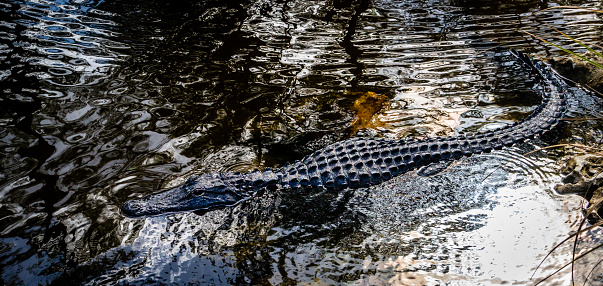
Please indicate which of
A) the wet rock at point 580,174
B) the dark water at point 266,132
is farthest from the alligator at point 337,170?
the wet rock at point 580,174

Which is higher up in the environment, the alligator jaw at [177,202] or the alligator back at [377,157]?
the alligator back at [377,157]

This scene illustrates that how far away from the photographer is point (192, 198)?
360 centimetres

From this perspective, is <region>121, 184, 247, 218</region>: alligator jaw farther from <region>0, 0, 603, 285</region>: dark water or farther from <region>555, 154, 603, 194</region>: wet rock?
<region>555, 154, 603, 194</region>: wet rock

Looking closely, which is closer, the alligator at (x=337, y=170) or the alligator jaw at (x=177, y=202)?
the alligator jaw at (x=177, y=202)

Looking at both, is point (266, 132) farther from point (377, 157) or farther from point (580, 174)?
point (580, 174)

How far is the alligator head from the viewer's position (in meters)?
3.43

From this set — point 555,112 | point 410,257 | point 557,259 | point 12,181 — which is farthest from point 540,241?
point 12,181

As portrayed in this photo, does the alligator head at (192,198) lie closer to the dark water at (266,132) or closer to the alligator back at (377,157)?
the dark water at (266,132)

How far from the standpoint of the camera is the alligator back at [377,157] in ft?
12.6

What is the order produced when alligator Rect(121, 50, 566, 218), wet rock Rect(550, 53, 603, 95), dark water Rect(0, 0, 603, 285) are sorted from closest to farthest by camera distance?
dark water Rect(0, 0, 603, 285) → alligator Rect(121, 50, 566, 218) → wet rock Rect(550, 53, 603, 95)

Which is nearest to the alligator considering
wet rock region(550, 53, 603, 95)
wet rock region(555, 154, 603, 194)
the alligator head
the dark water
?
the alligator head

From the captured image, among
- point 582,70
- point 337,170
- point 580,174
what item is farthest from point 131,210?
point 582,70

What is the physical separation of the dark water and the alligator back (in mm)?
139

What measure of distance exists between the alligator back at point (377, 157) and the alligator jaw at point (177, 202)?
1.24 feet
